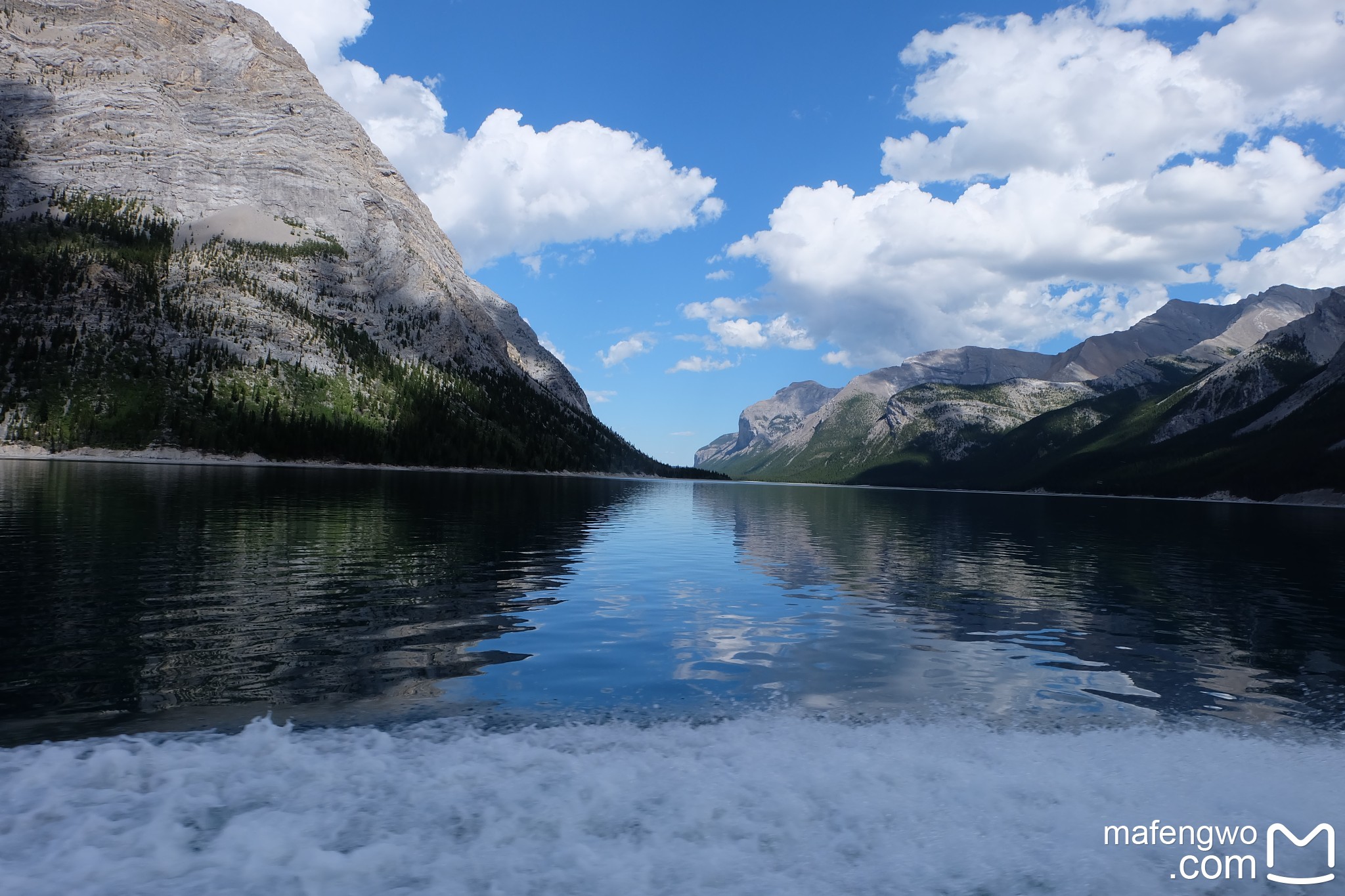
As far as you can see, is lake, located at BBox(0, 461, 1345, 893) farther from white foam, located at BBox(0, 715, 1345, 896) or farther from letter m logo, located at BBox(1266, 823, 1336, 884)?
letter m logo, located at BBox(1266, 823, 1336, 884)

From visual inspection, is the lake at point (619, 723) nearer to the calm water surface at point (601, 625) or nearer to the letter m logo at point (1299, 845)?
the calm water surface at point (601, 625)

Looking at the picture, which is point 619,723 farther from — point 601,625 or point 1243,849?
point 1243,849

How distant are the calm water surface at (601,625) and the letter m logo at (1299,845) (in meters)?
5.91

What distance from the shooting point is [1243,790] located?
1453 cm

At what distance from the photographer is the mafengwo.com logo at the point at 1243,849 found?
11.4 m

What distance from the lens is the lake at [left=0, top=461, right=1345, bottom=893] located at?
37.1 feet

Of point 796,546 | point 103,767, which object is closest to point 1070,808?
point 103,767

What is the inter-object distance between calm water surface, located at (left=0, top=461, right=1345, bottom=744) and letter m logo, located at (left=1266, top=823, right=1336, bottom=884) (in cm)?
591

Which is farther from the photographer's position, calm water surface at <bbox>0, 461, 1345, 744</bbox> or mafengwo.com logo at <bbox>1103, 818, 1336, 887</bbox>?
calm water surface at <bbox>0, 461, 1345, 744</bbox>

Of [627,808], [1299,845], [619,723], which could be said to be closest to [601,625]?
[619,723]

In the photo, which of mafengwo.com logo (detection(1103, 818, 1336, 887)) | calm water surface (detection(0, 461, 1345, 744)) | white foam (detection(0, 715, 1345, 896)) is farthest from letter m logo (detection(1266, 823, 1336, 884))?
calm water surface (detection(0, 461, 1345, 744))

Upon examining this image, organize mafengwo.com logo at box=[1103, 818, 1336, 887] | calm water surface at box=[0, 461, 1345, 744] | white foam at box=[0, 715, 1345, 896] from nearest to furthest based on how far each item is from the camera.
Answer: white foam at box=[0, 715, 1345, 896] < mafengwo.com logo at box=[1103, 818, 1336, 887] < calm water surface at box=[0, 461, 1345, 744]

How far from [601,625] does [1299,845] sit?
22.0 metres

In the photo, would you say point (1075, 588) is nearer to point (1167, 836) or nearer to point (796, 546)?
point (796, 546)
